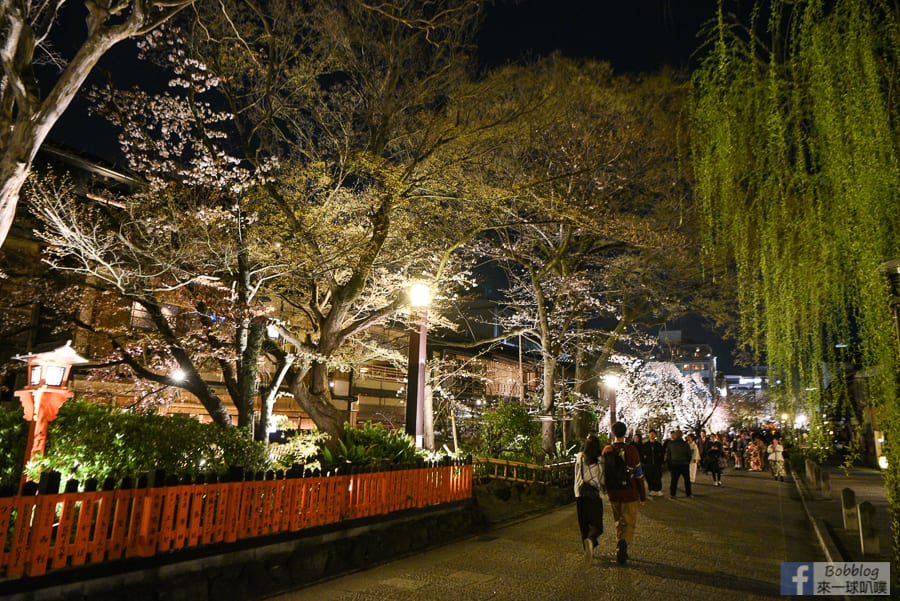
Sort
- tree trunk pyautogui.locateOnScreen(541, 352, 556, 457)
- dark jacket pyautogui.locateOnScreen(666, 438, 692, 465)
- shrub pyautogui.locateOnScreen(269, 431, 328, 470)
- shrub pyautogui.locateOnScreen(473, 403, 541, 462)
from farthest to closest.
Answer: tree trunk pyautogui.locateOnScreen(541, 352, 556, 457) → shrub pyautogui.locateOnScreen(473, 403, 541, 462) → dark jacket pyautogui.locateOnScreen(666, 438, 692, 465) → shrub pyautogui.locateOnScreen(269, 431, 328, 470)

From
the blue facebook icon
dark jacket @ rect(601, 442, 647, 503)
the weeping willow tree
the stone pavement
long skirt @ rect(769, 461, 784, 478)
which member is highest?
the weeping willow tree

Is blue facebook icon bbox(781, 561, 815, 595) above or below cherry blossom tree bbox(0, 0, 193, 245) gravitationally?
below

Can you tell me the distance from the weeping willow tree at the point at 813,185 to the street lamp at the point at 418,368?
6747mm

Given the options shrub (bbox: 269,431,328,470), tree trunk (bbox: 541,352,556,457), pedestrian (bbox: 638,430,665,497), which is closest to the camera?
shrub (bbox: 269,431,328,470)

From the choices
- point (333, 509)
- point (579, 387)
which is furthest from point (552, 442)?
point (333, 509)

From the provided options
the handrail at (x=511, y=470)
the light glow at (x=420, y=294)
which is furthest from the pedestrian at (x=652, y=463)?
the light glow at (x=420, y=294)

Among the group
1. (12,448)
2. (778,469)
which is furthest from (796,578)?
(778,469)

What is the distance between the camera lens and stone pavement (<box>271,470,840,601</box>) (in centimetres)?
678

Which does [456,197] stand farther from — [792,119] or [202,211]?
[792,119]

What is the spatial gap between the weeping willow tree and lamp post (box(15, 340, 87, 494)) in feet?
29.6

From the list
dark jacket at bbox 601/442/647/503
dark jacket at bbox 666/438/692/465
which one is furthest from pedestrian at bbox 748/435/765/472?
dark jacket at bbox 601/442/647/503

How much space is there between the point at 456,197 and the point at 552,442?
9506 millimetres

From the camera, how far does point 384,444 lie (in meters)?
11.8

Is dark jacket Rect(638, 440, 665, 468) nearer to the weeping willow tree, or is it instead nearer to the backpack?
the backpack
